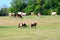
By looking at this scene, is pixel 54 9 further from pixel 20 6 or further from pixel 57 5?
pixel 20 6

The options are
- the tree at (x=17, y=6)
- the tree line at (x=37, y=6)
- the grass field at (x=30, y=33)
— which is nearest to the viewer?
the grass field at (x=30, y=33)

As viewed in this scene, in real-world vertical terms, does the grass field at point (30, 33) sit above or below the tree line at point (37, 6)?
above

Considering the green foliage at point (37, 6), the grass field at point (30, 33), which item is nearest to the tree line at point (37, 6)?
the green foliage at point (37, 6)

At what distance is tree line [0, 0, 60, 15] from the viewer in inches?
2970

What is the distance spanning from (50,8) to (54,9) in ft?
5.07

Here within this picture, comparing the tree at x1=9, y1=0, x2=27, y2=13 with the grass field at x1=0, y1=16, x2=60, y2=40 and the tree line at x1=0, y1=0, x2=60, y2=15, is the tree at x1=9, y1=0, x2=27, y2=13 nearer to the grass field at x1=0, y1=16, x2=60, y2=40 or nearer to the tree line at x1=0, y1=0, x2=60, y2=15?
the tree line at x1=0, y1=0, x2=60, y2=15

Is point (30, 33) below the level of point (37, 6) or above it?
above

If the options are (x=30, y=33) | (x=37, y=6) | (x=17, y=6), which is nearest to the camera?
(x=30, y=33)

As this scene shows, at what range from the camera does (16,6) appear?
81.9 meters

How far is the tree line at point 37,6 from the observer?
7544cm

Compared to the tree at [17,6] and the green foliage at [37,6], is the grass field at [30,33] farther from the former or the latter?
the tree at [17,6]

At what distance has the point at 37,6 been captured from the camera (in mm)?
77125

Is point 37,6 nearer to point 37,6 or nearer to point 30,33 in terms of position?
point 37,6

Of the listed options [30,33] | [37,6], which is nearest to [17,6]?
[37,6]
